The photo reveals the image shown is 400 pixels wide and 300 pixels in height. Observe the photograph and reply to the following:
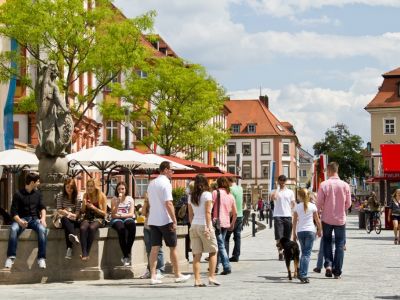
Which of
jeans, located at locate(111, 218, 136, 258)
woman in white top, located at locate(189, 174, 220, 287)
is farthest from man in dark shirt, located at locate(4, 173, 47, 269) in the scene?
woman in white top, located at locate(189, 174, 220, 287)

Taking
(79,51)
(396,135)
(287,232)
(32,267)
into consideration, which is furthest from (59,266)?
(396,135)

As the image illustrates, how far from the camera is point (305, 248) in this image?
1620cm

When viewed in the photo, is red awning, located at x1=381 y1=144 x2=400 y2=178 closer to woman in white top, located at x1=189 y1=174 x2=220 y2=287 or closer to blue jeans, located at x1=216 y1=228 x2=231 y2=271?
blue jeans, located at x1=216 y1=228 x2=231 y2=271

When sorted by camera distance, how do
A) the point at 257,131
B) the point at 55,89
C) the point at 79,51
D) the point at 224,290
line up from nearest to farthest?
the point at 224,290
the point at 55,89
the point at 79,51
the point at 257,131

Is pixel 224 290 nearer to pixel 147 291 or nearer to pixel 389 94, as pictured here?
pixel 147 291

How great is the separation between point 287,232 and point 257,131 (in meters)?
116

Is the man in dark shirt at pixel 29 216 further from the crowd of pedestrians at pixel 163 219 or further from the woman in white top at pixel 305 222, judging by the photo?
the woman in white top at pixel 305 222

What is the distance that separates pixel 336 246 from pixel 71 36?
2212 cm

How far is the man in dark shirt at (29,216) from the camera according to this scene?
52.5 ft

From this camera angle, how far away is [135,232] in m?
16.9

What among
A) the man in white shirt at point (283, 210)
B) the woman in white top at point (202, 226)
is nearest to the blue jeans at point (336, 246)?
the woman in white top at point (202, 226)

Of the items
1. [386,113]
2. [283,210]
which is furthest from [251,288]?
[386,113]

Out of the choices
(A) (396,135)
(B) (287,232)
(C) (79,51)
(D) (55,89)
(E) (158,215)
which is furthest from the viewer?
(A) (396,135)

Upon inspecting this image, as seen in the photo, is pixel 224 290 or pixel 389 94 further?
pixel 389 94
